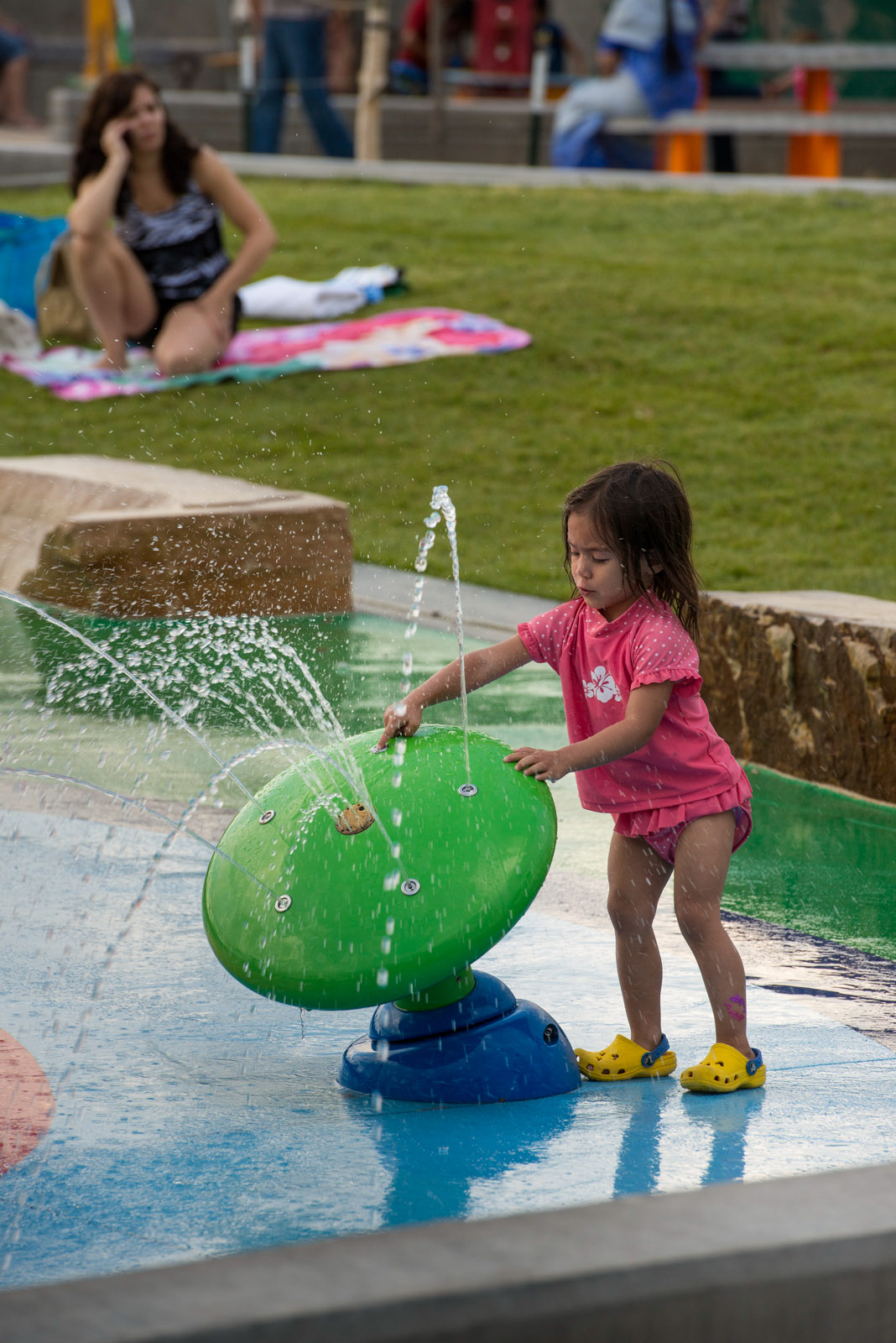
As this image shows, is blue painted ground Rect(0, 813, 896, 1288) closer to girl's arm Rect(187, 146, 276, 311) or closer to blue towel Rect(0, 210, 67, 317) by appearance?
girl's arm Rect(187, 146, 276, 311)

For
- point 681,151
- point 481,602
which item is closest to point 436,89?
point 681,151

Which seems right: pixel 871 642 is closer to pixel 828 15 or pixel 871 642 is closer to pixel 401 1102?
pixel 401 1102

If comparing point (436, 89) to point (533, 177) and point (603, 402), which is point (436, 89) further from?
point (603, 402)

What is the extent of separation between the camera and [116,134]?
30.8ft

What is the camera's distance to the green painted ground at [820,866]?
3.70 metres

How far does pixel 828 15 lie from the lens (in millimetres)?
16453

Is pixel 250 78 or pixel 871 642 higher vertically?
pixel 250 78

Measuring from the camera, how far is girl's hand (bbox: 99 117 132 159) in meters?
9.38

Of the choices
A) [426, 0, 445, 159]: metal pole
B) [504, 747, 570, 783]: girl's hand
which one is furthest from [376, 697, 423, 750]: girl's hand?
[426, 0, 445, 159]: metal pole

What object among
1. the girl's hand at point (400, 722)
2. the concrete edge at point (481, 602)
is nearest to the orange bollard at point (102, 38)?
the concrete edge at point (481, 602)

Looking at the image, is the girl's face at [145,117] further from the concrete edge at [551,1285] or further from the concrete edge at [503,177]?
the concrete edge at [551,1285]

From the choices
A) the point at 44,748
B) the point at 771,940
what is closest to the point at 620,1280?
the point at 771,940

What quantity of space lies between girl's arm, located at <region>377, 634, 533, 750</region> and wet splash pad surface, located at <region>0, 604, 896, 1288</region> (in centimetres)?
58

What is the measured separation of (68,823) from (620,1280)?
316cm
